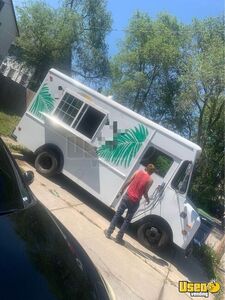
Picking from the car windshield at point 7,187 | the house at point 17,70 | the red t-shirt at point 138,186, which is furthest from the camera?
the house at point 17,70

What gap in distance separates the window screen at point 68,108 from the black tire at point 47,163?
100 cm

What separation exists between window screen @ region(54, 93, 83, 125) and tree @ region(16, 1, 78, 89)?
81.3 feet

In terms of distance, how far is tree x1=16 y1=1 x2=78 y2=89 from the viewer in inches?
1368

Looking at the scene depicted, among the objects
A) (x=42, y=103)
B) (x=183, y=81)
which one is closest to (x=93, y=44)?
(x=183, y=81)

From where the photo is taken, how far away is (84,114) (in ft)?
35.4

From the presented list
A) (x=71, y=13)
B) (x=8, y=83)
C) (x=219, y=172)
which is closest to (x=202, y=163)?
(x=219, y=172)

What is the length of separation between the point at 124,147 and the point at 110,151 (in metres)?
0.39

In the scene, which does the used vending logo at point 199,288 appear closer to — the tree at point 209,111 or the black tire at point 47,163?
the black tire at point 47,163

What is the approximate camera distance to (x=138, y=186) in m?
8.87

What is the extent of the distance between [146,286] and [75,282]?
4.36m

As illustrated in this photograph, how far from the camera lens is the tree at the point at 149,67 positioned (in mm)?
35406

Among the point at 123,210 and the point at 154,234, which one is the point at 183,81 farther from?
the point at 123,210

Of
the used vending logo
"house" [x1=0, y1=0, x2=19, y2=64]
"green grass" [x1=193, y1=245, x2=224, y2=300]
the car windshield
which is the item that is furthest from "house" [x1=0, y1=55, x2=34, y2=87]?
the car windshield

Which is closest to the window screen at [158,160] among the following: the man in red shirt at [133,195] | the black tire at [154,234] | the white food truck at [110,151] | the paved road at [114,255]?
the white food truck at [110,151]
